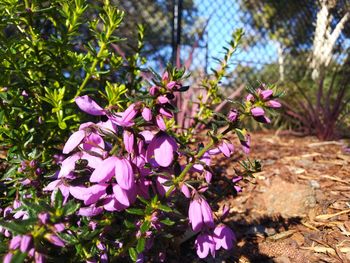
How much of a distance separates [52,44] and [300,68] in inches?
334

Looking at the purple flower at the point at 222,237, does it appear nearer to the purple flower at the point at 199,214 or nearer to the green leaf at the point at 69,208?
the purple flower at the point at 199,214

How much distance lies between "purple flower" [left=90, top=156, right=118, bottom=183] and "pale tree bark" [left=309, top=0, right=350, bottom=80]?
785 cm

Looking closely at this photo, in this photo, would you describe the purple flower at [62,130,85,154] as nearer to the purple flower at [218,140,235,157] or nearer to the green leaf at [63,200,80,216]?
the green leaf at [63,200,80,216]

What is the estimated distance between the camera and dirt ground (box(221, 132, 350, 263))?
196cm

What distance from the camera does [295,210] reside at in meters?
2.36

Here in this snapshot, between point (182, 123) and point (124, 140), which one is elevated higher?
point (124, 140)

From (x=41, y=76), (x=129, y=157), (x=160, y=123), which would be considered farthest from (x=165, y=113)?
(x=41, y=76)

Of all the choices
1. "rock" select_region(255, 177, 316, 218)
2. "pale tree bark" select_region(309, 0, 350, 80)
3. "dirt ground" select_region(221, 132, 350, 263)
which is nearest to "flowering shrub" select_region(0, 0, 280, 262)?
"dirt ground" select_region(221, 132, 350, 263)

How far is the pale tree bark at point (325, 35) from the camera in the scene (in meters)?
8.53

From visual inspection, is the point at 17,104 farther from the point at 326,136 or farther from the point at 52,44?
the point at 326,136

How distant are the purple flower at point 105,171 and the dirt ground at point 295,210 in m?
0.77

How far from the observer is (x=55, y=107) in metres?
1.73

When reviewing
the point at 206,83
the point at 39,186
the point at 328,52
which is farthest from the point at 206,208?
the point at 328,52

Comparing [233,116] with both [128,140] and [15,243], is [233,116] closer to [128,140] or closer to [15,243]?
[128,140]
